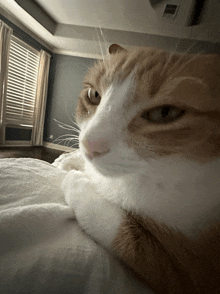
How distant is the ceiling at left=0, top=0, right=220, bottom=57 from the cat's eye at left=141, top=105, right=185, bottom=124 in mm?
106

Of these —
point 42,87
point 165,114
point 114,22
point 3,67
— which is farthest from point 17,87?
point 165,114

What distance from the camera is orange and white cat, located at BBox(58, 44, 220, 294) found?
0.26 meters

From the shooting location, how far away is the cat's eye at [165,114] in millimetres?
284

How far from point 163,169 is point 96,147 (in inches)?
5.2

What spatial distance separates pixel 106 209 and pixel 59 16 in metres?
0.41

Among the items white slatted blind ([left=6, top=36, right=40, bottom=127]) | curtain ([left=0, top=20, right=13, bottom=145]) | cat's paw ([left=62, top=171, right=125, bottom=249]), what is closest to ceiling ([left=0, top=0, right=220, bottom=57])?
cat's paw ([left=62, top=171, right=125, bottom=249])

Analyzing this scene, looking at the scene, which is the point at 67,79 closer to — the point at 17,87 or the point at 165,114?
the point at 165,114

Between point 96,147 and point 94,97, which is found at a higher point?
point 94,97

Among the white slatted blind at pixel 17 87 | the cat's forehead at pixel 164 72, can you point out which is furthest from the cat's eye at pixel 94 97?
the white slatted blind at pixel 17 87

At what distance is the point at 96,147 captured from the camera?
1.01 feet

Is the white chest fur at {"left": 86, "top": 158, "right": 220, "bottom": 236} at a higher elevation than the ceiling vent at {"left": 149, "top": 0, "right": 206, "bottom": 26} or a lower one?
lower

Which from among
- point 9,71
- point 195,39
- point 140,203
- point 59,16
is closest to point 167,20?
point 195,39

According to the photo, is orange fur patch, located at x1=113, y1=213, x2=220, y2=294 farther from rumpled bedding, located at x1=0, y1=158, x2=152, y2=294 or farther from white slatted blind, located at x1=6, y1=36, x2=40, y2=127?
white slatted blind, located at x1=6, y1=36, x2=40, y2=127

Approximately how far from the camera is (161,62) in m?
0.31
